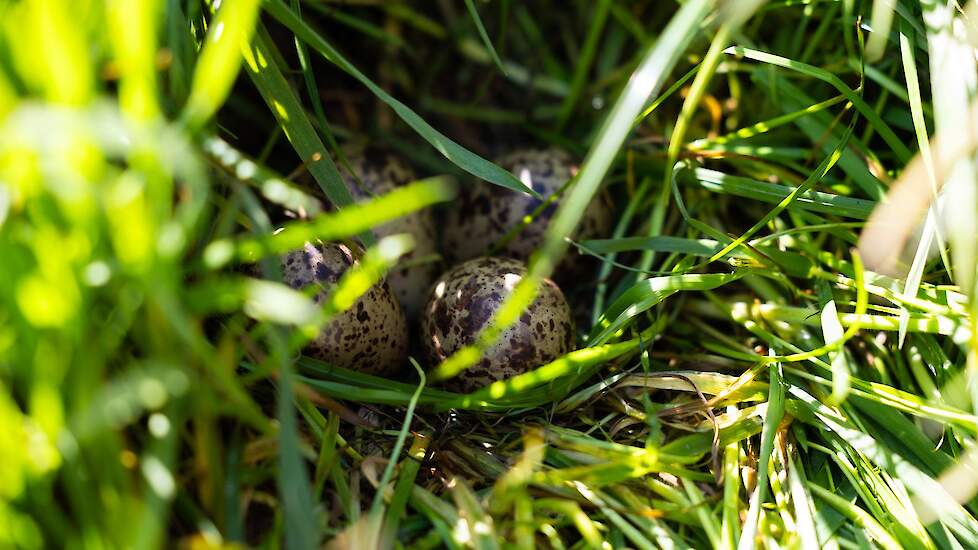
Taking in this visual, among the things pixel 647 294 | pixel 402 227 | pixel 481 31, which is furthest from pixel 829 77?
pixel 402 227

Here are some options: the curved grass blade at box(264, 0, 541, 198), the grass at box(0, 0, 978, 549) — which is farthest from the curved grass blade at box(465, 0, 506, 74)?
the curved grass blade at box(264, 0, 541, 198)

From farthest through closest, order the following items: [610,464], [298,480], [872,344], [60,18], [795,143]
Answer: [795,143] → [872,344] → [610,464] → [298,480] → [60,18]

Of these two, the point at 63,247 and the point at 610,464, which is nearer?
the point at 63,247

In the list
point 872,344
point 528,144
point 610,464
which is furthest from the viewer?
point 528,144

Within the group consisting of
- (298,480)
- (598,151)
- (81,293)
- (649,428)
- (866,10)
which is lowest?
(649,428)

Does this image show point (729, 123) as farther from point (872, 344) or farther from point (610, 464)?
point (610, 464)

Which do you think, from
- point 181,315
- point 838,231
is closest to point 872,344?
point 838,231

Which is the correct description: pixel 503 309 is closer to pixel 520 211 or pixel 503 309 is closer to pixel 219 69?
pixel 219 69
